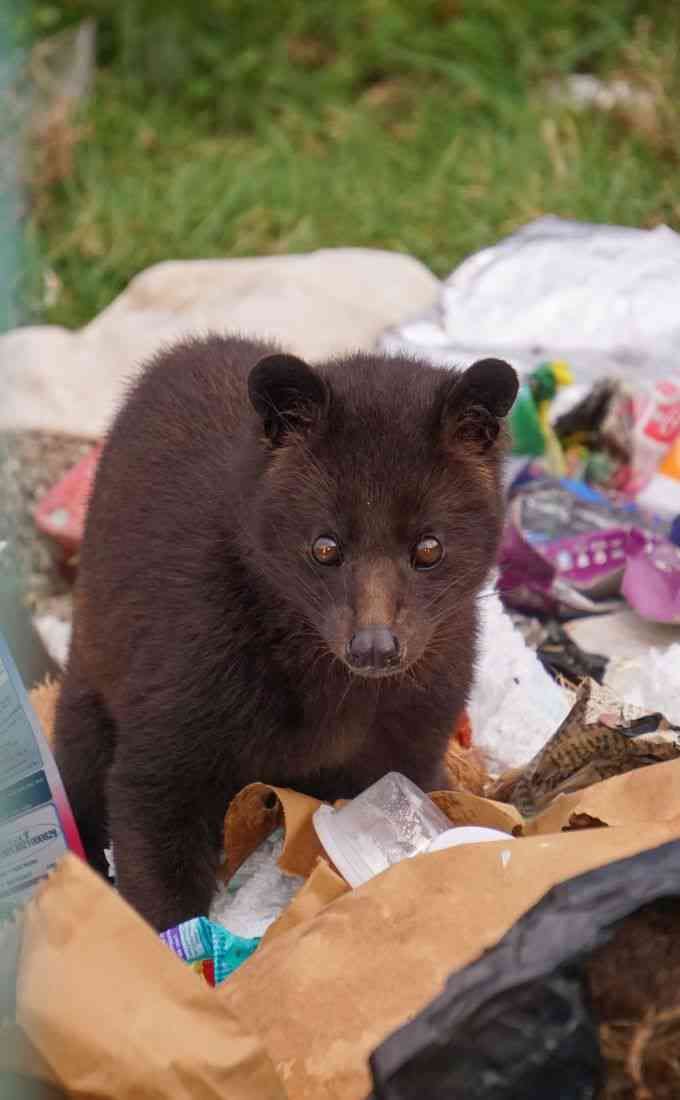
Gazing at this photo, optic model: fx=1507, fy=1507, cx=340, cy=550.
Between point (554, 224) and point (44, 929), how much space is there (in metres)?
3.99

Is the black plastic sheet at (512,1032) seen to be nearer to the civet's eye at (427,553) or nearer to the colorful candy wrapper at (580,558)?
the civet's eye at (427,553)

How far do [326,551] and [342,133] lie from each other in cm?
465

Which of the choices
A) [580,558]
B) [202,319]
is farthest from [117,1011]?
[202,319]

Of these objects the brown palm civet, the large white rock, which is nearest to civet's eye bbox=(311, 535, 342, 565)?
the brown palm civet

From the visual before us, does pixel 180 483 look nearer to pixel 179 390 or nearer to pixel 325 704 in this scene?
pixel 179 390

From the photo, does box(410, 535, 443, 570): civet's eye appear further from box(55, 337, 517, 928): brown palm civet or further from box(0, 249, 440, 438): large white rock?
box(0, 249, 440, 438): large white rock

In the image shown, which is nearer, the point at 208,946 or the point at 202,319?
the point at 208,946

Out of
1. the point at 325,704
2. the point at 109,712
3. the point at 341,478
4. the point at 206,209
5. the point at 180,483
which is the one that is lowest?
the point at 206,209

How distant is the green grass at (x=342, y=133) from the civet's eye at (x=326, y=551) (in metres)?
3.42

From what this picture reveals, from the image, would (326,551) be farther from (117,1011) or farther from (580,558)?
(580,558)

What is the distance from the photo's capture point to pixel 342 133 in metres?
6.90

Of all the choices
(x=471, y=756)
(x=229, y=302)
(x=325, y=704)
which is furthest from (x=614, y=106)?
(x=325, y=704)

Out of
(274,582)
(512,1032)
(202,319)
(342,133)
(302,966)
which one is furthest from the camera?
(342,133)

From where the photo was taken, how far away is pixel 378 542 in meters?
2.63
